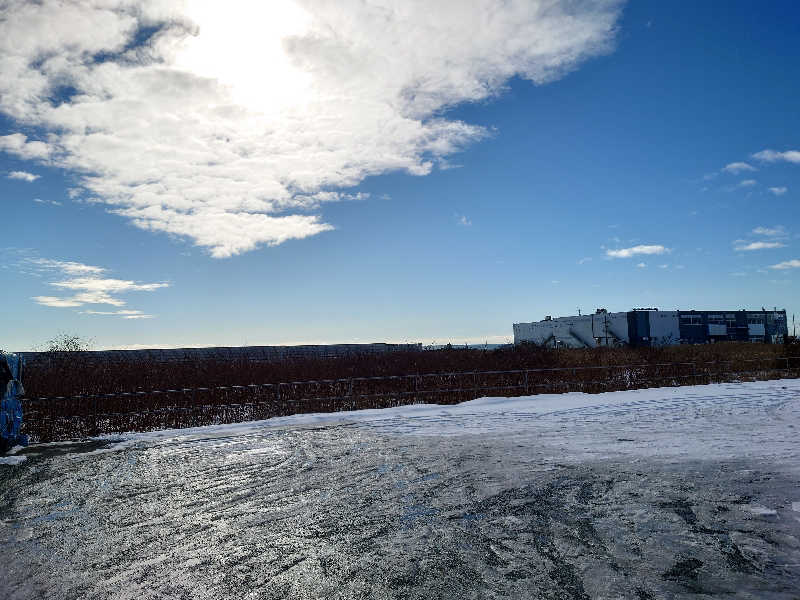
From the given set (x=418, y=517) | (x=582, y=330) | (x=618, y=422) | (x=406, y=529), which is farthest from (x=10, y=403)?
(x=582, y=330)

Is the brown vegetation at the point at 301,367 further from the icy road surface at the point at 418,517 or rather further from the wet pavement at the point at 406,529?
the wet pavement at the point at 406,529

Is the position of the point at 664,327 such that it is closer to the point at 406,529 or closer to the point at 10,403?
the point at 10,403

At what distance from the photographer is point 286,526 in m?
7.11

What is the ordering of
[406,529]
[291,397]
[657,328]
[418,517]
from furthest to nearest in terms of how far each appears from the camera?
[657,328] → [291,397] → [418,517] → [406,529]

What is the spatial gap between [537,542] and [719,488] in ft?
12.9

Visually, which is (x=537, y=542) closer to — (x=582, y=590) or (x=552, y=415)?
(x=582, y=590)

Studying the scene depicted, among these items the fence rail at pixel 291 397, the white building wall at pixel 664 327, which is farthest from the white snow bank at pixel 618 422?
the white building wall at pixel 664 327

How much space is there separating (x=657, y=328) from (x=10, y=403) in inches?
2581

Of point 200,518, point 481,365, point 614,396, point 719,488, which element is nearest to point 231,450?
point 200,518

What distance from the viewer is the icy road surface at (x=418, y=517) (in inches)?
214

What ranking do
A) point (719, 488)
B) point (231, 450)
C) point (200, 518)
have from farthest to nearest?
point (231, 450) → point (719, 488) → point (200, 518)

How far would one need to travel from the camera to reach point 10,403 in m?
14.8

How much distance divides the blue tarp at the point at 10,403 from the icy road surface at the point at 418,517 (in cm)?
92

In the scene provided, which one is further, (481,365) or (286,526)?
(481,365)
